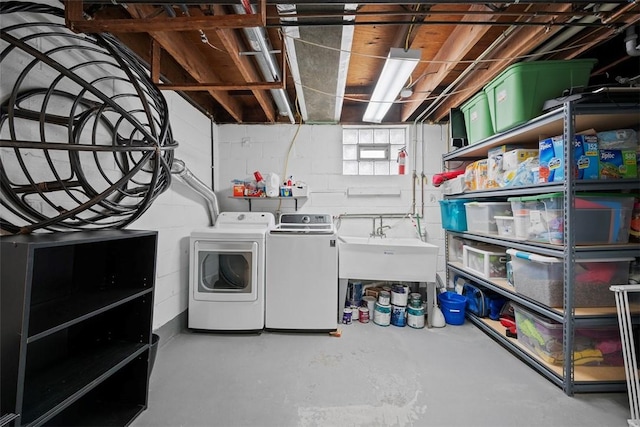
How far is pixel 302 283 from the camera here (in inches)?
98.6

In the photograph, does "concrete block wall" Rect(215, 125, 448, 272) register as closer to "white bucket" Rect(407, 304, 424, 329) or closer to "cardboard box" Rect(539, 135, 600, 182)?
"white bucket" Rect(407, 304, 424, 329)

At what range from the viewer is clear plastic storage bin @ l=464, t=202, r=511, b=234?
7.84 feet

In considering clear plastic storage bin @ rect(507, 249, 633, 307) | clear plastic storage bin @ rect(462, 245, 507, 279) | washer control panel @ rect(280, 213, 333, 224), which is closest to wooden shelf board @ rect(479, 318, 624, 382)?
clear plastic storage bin @ rect(507, 249, 633, 307)

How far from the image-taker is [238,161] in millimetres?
3439

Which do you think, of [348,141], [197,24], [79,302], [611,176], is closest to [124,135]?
[197,24]

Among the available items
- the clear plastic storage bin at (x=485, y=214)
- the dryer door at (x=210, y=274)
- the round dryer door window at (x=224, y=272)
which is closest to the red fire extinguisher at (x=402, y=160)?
the clear plastic storage bin at (x=485, y=214)

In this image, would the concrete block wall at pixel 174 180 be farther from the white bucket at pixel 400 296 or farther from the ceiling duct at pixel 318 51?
the white bucket at pixel 400 296

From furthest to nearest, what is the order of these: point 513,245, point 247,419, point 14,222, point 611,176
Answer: point 513,245, point 611,176, point 247,419, point 14,222

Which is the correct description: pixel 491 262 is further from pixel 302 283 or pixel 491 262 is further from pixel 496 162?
pixel 302 283

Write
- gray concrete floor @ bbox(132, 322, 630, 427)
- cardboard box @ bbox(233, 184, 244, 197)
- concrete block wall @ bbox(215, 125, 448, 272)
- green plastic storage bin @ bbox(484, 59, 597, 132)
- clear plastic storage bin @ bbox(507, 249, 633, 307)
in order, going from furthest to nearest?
concrete block wall @ bbox(215, 125, 448, 272) < cardboard box @ bbox(233, 184, 244, 197) < green plastic storage bin @ bbox(484, 59, 597, 132) < clear plastic storage bin @ bbox(507, 249, 633, 307) < gray concrete floor @ bbox(132, 322, 630, 427)

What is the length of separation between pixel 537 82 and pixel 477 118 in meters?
0.65

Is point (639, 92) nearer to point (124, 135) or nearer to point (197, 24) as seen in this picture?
point (197, 24)

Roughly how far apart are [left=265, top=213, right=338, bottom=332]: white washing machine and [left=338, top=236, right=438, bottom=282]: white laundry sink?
1.00ft

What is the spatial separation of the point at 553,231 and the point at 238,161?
323 centimetres
